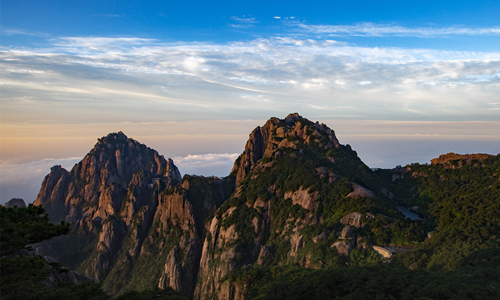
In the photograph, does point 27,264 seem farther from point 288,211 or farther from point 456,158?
point 456,158

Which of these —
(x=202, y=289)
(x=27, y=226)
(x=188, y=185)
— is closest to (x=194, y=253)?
(x=202, y=289)

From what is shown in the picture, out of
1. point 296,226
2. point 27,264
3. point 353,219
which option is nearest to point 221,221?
point 296,226

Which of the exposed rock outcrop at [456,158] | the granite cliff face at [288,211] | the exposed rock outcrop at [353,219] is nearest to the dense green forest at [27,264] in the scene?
the granite cliff face at [288,211]

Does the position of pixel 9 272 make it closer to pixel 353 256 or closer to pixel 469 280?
pixel 469 280

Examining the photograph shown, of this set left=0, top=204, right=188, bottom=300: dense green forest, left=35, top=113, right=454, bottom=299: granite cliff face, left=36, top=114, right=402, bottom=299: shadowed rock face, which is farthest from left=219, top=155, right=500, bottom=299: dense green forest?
left=0, top=204, right=188, bottom=300: dense green forest

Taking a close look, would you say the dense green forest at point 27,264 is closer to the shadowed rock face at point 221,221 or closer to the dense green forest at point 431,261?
the dense green forest at point 431,261

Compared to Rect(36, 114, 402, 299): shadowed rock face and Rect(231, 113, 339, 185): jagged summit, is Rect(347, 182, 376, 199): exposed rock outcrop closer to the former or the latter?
Rect(36, 114, 402, 299): shadowed rock face
